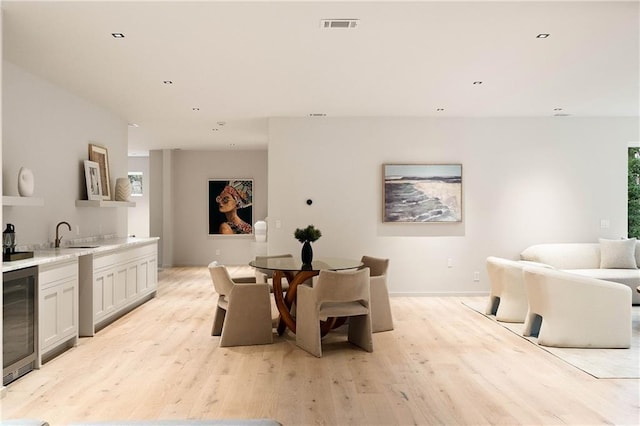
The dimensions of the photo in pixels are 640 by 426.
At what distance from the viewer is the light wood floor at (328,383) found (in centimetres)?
324

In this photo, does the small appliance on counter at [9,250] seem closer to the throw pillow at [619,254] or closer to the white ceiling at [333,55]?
the white ceiling at [333,55]

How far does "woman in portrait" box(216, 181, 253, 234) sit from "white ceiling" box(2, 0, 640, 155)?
4.69 m

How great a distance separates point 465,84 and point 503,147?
8.05 feet

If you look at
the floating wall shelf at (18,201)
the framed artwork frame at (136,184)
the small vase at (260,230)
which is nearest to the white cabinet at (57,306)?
the floating wall shelf at (18,201)

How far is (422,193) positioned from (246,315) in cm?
375

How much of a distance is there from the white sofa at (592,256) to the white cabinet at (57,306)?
5990mm

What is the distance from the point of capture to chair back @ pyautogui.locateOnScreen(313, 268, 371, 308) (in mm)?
4496

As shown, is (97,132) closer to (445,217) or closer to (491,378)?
(445,217)

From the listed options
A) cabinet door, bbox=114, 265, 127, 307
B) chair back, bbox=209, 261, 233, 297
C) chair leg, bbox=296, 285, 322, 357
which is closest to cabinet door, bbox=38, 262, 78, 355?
cabinet door, bbox=114, 265, 127, 307

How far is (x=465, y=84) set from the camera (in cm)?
559

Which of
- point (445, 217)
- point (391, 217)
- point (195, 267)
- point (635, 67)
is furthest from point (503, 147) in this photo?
point (195, 267)

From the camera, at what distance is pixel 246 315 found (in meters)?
4.94

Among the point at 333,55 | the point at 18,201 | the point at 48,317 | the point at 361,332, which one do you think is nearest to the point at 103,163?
the point at 18,201

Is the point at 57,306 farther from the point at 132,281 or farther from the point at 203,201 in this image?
the point at 203,201
